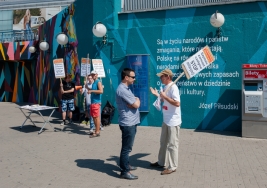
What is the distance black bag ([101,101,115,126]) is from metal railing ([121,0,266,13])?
3059 millimetres

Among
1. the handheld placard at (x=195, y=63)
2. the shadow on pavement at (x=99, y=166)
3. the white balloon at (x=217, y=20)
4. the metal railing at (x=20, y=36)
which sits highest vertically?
the metal railing at (x=20, y=36)

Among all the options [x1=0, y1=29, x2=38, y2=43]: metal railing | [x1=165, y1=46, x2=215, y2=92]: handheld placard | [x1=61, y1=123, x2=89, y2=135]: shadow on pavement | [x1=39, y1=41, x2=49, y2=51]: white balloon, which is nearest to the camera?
[x1=165, y1=46, x2=215, y2=92]: handheld placard

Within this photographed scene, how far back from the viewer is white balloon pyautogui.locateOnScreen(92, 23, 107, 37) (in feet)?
35.7

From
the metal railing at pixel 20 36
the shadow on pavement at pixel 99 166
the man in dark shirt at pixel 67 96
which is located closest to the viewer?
the shadow on pavement at pixel 99 166

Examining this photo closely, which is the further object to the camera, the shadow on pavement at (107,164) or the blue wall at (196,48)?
the blue wall at (196,48)

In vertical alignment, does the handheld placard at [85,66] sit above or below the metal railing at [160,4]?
below

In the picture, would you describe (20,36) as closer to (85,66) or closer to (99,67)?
(85,66)

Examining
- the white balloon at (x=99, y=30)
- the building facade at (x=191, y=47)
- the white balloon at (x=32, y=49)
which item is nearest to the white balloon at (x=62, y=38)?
the building facade at (x=191, y=47)

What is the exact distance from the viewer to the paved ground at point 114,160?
5789 millimetres

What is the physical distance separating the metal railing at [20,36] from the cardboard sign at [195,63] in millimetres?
13686

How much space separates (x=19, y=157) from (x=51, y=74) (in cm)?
831

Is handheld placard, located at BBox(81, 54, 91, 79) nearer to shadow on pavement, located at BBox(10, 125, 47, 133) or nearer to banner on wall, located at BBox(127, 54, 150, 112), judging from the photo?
banner on wall, located at BBox(127, 54, 150, 112)

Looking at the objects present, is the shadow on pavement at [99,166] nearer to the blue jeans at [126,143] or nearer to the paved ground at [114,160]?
the paved ground at [114,160]

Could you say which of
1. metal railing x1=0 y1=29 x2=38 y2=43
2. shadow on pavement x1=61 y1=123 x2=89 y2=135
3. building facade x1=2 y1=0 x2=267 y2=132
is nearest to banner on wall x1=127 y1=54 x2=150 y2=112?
building facade x1=2 y1=0 x2=267 y2=132
